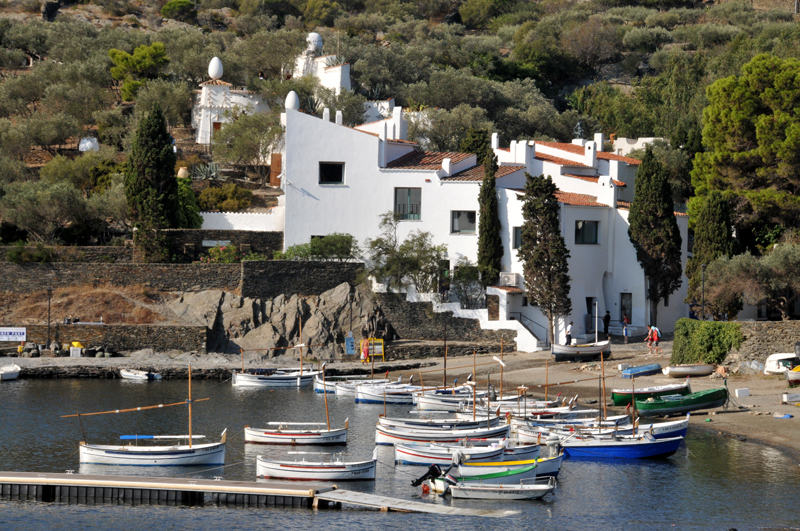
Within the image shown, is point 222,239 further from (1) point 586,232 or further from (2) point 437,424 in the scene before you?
(2) point 437,424

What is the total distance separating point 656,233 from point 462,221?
10.9 metres

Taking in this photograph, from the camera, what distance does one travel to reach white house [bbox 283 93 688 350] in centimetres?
5234

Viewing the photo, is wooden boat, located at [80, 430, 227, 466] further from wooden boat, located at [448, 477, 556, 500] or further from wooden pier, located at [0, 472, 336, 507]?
wooden boat, located at [448, 477, 556, 500]

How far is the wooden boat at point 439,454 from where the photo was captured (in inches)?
1164

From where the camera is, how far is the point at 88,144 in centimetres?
7081

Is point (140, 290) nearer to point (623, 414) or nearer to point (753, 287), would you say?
point (623, 414)

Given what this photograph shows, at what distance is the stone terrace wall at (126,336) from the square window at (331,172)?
38.1 ft

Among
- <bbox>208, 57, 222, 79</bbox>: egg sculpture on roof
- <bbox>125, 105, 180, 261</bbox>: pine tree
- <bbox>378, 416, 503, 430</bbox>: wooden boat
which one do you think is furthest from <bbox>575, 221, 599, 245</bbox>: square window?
<bbox>208, 57, 222, 79</bbox>: egg sculpture on roof

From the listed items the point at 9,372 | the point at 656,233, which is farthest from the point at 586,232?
the point at 9,372

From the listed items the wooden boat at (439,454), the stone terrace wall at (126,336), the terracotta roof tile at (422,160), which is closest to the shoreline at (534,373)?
the stone terrace wall at (126,336)

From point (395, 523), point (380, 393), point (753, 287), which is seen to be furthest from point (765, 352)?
point (395, 523)

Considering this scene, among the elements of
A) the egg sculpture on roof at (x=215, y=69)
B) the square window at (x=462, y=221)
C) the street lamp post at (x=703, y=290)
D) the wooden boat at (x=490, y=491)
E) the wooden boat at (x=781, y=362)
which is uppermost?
the egg sculpture on roof at (x=215, y=69)

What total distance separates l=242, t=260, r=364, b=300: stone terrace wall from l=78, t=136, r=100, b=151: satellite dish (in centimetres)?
2451

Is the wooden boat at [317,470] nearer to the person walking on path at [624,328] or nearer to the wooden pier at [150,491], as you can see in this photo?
the wooden pier at [150,491]
